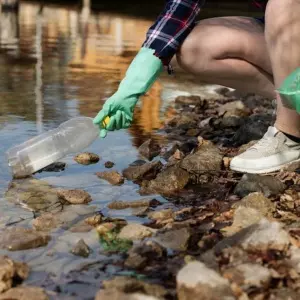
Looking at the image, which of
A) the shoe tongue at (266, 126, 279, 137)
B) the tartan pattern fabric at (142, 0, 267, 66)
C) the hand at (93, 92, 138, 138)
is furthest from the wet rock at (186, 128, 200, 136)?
the hand at (93, 92, 138, 138)

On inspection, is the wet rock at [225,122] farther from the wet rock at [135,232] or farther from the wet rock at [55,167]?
the wet rock at [135,232]

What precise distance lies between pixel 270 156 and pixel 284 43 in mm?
476

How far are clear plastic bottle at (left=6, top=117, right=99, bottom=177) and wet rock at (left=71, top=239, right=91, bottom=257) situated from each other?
95 centimetres

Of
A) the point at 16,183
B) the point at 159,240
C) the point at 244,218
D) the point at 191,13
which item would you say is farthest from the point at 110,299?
the point at 191,13

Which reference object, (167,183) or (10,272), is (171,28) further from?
(10,272)

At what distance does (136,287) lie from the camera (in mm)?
1740

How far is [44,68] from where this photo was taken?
6727 millimetres

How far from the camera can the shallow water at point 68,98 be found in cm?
250

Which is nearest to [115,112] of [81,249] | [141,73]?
[141,73]

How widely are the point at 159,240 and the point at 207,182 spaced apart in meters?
0.84

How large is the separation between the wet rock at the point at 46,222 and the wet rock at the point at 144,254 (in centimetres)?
39

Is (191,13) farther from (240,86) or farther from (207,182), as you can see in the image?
(207,182)

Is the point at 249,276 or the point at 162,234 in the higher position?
the point at 249,276

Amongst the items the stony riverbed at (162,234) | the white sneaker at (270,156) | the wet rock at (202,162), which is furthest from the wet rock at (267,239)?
the wet rock at (202,162)
